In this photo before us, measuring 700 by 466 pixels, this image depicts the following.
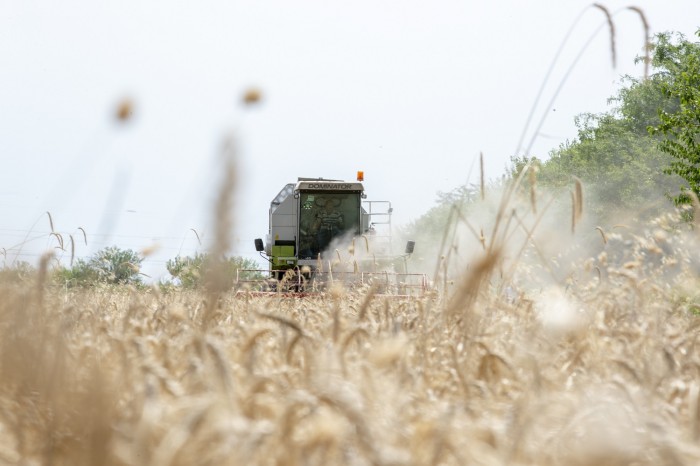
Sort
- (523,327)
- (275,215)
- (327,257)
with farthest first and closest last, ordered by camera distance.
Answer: (275,215) < (327,257) < (523,327)

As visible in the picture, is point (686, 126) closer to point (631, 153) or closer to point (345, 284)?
point (345, 284)

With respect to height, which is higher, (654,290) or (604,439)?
(654,290)

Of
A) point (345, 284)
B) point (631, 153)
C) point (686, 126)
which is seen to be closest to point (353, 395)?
point (345, 284)

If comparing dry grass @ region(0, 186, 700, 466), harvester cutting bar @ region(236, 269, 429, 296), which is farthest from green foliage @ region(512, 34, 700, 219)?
dry grass @ region(0, 186, 700, 466)

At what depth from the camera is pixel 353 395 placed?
1618mm

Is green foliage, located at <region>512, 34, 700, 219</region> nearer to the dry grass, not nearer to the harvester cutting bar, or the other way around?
the harvester cutting bar

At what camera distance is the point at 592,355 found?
126 inches

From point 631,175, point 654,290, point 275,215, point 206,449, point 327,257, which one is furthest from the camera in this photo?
point 631,175

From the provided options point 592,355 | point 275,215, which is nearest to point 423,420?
point 592,355

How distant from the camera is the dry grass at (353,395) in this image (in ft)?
5.16

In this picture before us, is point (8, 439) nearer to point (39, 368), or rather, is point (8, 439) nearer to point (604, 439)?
point (39, 368)

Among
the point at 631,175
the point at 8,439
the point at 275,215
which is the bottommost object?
the point at 8,439

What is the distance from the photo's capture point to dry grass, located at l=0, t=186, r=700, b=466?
1.57m

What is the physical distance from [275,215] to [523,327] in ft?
55.9
